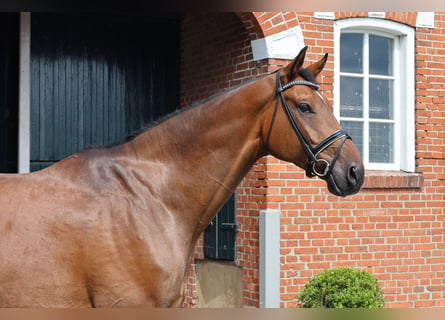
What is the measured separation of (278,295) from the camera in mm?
6648

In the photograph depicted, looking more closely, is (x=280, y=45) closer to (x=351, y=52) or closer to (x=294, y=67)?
(x=351, y=52)

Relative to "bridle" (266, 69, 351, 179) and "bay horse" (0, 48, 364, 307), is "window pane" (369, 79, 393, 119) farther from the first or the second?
"bridle" (266, 69, 351, 179)

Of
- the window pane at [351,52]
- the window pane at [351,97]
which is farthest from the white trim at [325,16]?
the window pane at [351,97]

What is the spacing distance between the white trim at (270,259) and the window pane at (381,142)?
5.30 ft

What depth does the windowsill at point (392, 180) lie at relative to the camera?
283 inches

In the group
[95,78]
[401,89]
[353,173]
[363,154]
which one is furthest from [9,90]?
[353,173]

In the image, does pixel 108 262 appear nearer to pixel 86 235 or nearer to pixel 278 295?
pixel 86 235

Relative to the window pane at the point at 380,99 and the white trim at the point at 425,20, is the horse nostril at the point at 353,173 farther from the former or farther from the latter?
the white trim at the point at 425,20

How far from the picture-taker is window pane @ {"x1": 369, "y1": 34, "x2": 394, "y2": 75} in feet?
24.9

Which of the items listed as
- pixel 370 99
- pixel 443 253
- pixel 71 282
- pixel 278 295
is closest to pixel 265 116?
pixel 71 282

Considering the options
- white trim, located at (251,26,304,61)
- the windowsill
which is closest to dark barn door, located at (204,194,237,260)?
the windowsill

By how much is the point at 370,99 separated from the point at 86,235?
4871 millimetres

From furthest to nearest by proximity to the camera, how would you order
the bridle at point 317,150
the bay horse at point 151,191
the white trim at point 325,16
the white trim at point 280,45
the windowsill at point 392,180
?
the windowsill at point 392,180
the white trim at point 325,16
the white trim at point 280,45
the bridle at point 317,150
the bay horse at point 151,191

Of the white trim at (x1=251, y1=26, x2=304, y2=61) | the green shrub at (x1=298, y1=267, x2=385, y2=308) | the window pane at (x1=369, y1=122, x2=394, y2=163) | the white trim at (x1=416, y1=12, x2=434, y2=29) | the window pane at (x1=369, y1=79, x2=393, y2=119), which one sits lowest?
the green shrub at (x1=298, y1=267, x2=385, y2=308)
